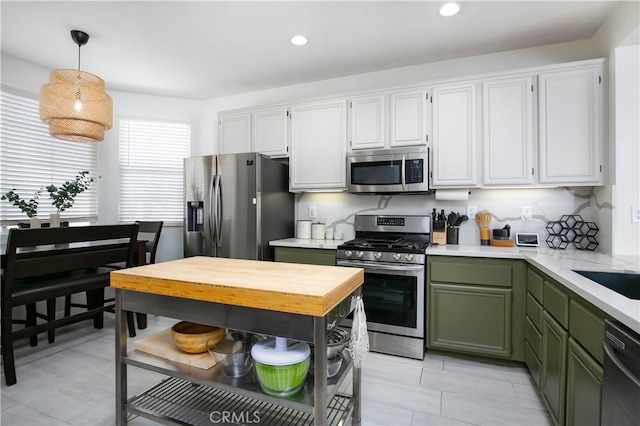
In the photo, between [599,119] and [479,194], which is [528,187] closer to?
[479,194]

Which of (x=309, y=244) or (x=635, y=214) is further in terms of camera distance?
(x=309, y=244)

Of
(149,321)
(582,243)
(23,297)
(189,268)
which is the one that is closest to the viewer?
(189,268)

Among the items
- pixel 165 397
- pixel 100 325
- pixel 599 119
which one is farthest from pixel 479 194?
pixel 100 325

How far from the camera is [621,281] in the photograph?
1.63 metres

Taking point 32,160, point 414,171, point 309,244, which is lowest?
point 309,244

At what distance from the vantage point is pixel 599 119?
7.49ft

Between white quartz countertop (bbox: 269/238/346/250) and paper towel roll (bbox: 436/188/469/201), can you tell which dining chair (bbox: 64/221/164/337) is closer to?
white quartz countertop (bbox: 269/238/346/250)

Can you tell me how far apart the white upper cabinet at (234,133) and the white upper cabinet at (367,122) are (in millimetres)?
1217

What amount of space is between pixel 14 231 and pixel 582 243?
13.4ft

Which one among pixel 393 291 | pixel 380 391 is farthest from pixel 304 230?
pixel 380 391

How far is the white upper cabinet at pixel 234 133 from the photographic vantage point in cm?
354

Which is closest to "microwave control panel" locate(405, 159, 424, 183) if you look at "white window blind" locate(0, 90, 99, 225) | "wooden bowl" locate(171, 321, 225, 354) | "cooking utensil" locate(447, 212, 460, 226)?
"cooking utensil" locate(447, 212, 460, 226)

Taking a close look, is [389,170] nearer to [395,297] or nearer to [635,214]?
[395,297]

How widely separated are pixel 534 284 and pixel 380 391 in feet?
4.03
